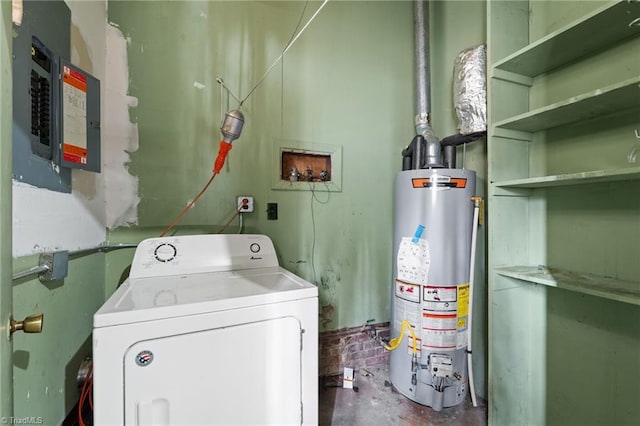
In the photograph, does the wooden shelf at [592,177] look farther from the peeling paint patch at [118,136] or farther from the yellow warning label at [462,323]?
the peeling paint patch at [118,136]

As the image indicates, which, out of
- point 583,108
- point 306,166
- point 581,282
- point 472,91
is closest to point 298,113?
point 306,166

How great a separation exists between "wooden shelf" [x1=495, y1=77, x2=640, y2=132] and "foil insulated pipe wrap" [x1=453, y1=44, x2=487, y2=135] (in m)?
0.25

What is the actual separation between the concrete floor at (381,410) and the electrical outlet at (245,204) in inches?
48.9

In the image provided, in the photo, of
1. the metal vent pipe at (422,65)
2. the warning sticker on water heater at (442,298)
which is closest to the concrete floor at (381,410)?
the warning sticker on water heater at (442,298)

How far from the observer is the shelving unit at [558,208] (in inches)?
43.6

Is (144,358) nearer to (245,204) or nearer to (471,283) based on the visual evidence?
(245,204)

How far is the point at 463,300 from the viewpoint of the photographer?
1.54 m

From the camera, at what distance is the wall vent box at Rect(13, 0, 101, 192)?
0.85 meters

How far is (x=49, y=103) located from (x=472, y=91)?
6.68 feet

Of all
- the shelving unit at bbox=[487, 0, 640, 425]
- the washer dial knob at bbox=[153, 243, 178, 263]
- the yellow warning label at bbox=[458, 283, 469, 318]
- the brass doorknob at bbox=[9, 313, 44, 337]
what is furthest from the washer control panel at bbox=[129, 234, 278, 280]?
the shelving unit at bbox=[487, 0, 640, 425]

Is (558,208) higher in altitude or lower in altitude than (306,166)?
lower

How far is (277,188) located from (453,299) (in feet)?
4.09

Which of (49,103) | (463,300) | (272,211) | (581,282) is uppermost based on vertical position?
(49,103)

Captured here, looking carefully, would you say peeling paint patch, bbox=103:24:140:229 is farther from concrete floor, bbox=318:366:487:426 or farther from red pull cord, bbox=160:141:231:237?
concrete floor, bbox=318:366:487:426
